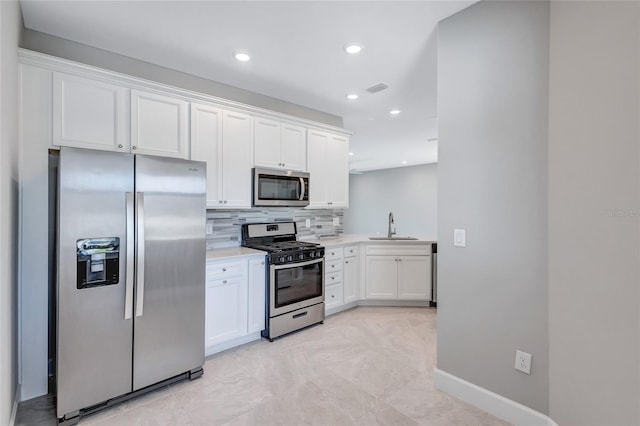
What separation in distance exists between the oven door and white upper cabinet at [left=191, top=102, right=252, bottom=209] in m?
0.86

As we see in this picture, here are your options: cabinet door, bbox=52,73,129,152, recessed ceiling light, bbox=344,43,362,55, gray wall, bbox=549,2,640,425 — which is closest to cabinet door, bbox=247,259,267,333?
cabinet door, bbox=52,73,129,152

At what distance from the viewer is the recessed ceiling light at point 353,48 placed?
8.51 ft

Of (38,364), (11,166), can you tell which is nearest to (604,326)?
(11,166)

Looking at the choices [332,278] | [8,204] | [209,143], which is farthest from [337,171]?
[8,204]

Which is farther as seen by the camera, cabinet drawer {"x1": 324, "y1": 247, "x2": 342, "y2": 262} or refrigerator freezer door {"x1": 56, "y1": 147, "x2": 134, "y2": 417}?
cabinet drawer {"x1": 324, "y1": 247, "x2": 342, "y2": 262}

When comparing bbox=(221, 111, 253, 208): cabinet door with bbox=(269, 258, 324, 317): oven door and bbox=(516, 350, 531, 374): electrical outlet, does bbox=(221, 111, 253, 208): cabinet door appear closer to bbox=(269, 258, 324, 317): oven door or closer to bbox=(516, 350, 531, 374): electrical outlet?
bbox=(269, 258, 324, 317): oven door

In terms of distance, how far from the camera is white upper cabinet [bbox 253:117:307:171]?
3.55 m

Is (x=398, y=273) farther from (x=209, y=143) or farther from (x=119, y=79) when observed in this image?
(x=119, y=79)

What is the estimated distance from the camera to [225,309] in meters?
2.93

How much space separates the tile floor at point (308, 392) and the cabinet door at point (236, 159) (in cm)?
154

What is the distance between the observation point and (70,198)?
1946 millimetres

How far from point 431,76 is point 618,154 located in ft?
7.03

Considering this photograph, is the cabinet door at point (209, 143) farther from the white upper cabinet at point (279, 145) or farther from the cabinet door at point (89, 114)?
the cabinet door at point (89, 114)

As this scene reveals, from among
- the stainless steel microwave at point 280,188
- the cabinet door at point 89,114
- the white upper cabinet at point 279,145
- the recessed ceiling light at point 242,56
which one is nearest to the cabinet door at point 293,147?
the white upper cabinet at point 279,145
